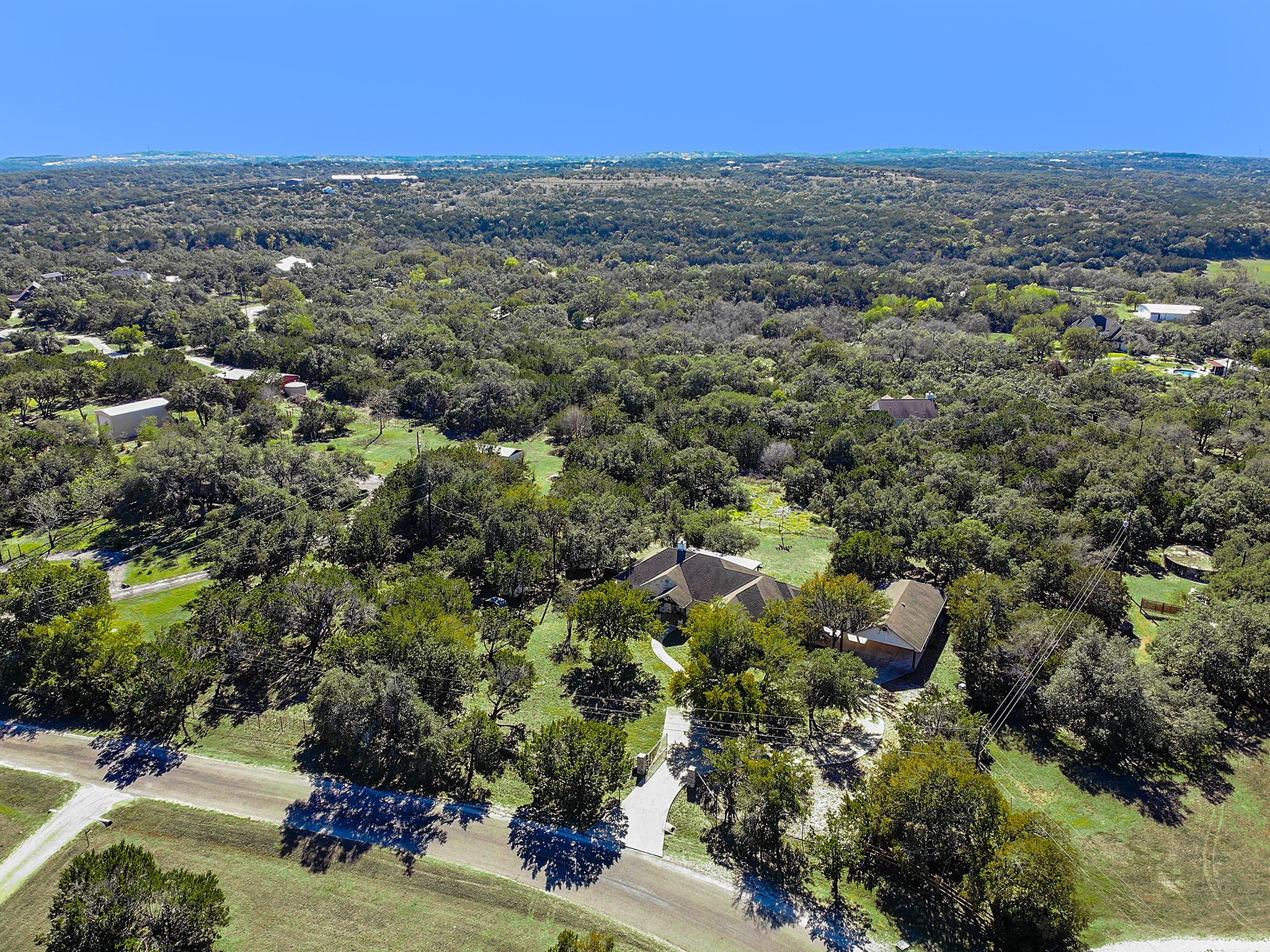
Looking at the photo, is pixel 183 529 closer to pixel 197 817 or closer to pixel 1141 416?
pixel 197 817

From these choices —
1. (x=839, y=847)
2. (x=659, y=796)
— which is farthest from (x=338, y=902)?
(x=839, y=847)

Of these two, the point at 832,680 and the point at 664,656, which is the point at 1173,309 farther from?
the point at 664,656

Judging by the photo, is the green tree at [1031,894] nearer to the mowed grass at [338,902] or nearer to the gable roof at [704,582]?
the mowed grass at [338,902]

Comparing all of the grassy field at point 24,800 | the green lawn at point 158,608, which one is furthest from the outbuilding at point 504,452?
the grassy field at point 24,800

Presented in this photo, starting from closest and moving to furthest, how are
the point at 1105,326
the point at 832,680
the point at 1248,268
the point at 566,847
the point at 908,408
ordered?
the point at 566,847 → the point at 832,680 → the point at 908,408 → the point at 1105,326 → the point at 1248,268

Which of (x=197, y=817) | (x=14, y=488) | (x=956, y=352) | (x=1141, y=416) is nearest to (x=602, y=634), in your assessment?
(x=197, y=817)

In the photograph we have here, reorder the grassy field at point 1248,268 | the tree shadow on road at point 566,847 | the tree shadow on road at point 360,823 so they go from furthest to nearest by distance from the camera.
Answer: the grassy field at point 1248,268 → the tree shadow on road at point 360,823 → the tree shadow on road at point 566,847

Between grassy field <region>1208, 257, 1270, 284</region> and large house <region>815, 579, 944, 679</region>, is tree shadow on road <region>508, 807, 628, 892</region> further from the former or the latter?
grassy field <region>1208, 257, 1270, 284</region>
